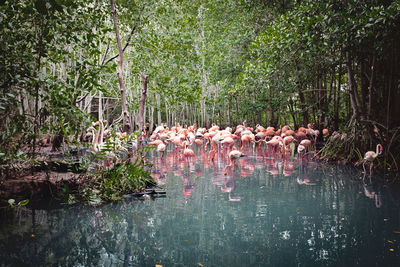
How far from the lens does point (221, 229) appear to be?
A: 3.65m

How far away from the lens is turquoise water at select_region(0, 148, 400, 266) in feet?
9.62

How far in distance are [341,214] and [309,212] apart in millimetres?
428

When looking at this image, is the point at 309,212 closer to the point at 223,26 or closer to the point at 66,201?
the point at 66,201

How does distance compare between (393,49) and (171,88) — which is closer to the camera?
(171,88)

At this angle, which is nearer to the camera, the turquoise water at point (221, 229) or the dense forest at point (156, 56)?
the turquoise water at point (221, 229)

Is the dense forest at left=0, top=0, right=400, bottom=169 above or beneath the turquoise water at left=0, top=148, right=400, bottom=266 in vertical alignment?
above

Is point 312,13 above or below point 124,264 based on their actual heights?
above

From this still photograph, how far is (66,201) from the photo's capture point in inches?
185

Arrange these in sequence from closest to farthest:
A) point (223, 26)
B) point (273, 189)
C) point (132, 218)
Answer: point (132, 218)
point (273, 189)
point (223, 26)

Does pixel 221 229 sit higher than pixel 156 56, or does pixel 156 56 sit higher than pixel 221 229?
pixel 156 56

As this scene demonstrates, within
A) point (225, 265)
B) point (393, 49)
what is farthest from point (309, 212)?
point (393, 49)

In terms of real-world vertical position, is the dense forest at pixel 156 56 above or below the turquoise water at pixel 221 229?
above

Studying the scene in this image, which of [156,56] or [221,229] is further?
[156,56]

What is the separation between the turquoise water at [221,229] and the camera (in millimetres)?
2934
